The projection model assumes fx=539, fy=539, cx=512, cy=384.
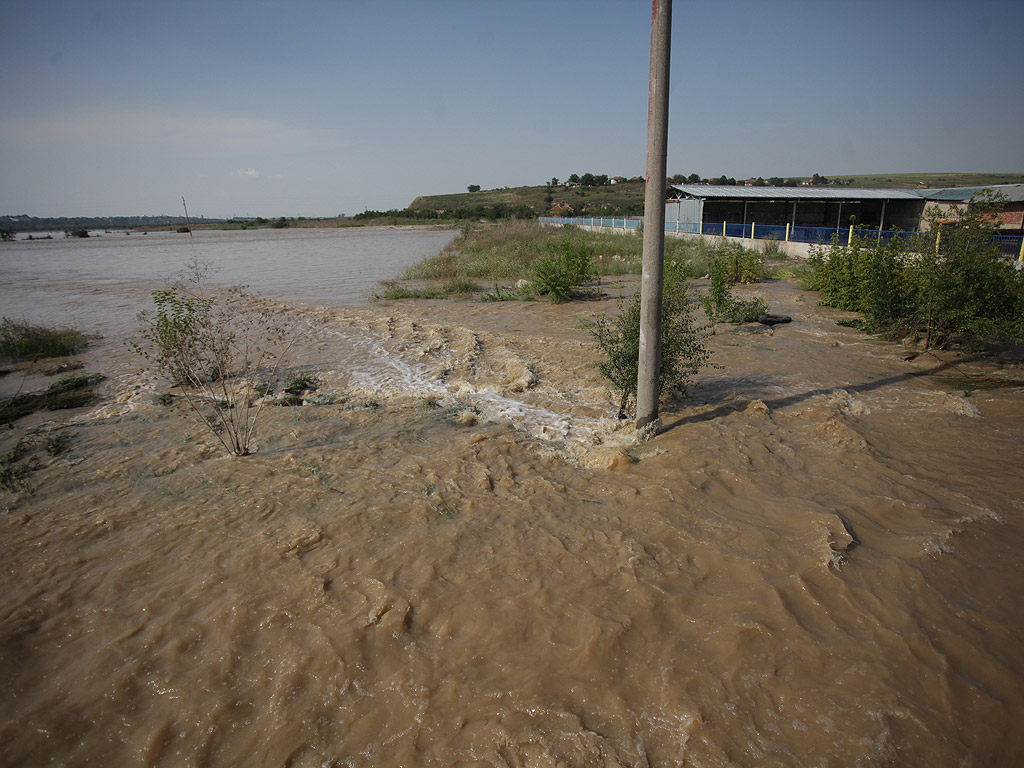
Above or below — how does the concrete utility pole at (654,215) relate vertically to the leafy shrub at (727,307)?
above

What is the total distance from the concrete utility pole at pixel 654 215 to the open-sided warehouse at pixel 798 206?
80.2ft

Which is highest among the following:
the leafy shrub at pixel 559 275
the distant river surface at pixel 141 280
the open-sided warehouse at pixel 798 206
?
the open-sided warehouse at pixel 798 206

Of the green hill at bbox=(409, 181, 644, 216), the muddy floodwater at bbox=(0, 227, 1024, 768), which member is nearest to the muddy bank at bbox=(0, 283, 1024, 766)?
the muddy floodwater at bbox=(0, 227, 1024, 768)

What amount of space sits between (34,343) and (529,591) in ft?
39.8

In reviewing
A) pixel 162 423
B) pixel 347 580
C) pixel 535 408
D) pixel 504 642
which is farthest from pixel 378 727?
pixel 162 423

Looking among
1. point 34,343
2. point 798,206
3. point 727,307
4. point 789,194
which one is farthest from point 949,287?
point 798,206

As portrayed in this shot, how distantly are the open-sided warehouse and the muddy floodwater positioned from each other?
24.7m

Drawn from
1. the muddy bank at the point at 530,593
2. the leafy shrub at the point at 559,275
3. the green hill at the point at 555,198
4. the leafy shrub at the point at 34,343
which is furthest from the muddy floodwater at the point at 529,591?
the green hill at the point at 555,198

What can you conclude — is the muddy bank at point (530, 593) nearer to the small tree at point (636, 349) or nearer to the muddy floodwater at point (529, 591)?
the muddy floodwater at point (529, 591)

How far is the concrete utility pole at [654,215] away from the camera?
4723 millimetres

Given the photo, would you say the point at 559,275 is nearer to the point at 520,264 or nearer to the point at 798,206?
the point at 520,264

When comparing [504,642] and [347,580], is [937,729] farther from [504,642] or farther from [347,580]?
[347,580]

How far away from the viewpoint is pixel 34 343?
1055 centimetres

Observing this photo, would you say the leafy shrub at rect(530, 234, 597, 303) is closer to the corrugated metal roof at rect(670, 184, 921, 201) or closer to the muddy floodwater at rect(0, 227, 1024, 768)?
the muddy floodwater at rect(0, 227, 1024, 768)
